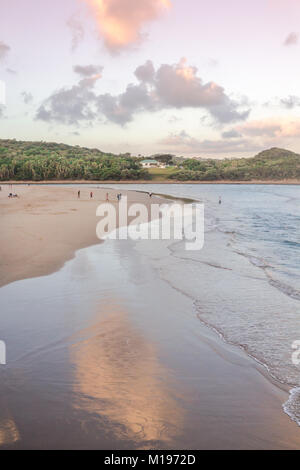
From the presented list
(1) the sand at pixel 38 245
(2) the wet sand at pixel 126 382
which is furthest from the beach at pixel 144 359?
(1) the sand at pixel 38 245

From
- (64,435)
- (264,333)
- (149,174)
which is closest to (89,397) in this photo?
(64,435)

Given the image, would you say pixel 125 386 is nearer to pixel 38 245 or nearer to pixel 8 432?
pixel 8 432

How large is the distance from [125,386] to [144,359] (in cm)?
92

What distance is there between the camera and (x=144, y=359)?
590 centimetres

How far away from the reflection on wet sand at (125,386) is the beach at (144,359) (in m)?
0.02

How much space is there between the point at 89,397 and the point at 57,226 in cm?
1872

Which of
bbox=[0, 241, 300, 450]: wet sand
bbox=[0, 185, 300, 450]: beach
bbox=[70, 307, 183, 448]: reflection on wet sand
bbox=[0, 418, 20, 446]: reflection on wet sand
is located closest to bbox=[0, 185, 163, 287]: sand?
bbox=[0, 185, 300, 450]: beach

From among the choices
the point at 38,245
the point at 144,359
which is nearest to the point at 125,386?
the point at 144,359

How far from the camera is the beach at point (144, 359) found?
13.3 ft

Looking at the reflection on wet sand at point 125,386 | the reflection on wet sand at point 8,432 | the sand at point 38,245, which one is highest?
the sand at point 38,245

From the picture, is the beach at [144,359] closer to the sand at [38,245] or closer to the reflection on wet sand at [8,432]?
the reflection on wet sand at [8,432]

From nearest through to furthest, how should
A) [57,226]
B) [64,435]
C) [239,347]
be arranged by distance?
[64,435], [239,347], [57,226]
